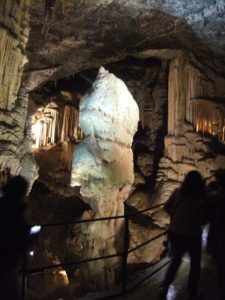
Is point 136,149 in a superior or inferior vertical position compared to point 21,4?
inferior

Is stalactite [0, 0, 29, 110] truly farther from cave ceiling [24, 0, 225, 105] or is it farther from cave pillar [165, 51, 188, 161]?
cave pillar [165, 51, 188, 161]

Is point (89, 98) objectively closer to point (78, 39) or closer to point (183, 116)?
point (78, 39)

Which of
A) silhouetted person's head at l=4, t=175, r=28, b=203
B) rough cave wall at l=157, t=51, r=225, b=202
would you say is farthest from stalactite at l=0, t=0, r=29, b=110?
rough cave wall at l=157, t=51, r=225, b=202

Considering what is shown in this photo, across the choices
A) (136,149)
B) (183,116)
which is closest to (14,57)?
(183,116)

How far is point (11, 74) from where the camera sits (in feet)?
18.5

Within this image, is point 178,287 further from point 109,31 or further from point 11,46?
point 109,31

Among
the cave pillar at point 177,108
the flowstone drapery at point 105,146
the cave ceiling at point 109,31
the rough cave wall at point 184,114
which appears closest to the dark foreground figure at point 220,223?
the flowstone drapery at point 105,146

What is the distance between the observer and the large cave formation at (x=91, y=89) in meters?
6.30

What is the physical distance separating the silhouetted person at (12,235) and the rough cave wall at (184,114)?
8771mm

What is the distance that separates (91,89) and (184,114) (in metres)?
4.67

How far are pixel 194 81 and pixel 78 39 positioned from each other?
4.59 meters

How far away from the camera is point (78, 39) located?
8672 millimetres

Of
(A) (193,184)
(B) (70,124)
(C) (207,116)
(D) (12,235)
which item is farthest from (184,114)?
(D) (12,235)

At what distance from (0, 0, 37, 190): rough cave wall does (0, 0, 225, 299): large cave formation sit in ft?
0.05
